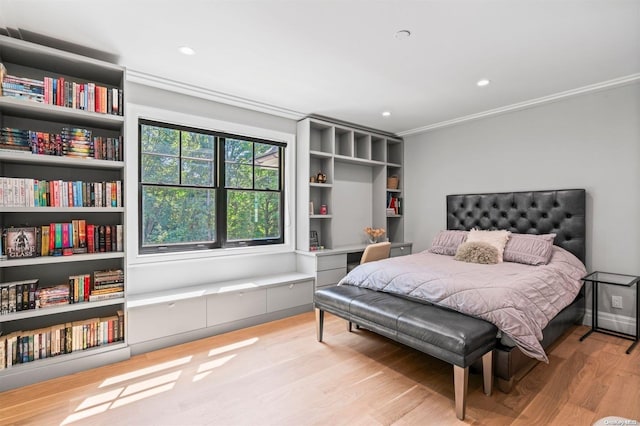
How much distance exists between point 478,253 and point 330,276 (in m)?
1.70

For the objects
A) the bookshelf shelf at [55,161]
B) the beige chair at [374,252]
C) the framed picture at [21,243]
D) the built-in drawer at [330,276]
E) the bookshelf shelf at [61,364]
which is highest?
the bookshelf shelf at [55,161]

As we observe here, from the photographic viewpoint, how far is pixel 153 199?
3.12m

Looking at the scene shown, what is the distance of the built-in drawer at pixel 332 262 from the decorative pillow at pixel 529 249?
5.91ft

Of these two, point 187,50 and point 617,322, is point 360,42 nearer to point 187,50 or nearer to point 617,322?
point 187,50

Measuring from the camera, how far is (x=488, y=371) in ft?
6.51

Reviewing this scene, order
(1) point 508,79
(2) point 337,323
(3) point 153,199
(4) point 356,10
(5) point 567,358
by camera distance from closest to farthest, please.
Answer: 1. (4) point 356,10
2. (5) point 567,358
3. (1) point 508,79
4. (3) point 153,199
5. (2) point 337,323

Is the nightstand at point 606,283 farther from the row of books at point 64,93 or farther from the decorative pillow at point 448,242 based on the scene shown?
the row of books at point 64,93

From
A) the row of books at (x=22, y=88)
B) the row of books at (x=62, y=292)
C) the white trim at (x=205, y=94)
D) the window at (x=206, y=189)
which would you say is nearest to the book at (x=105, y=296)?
the row of books at (x=62, y=292)

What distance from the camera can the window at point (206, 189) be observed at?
311cm

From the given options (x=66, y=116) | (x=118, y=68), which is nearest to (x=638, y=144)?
(x=118, y=68)

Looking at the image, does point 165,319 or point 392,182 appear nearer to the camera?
point 165,319

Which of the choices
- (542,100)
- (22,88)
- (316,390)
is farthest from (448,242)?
(22,88)

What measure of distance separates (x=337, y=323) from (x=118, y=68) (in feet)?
10.1

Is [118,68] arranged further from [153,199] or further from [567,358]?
[567,358]
